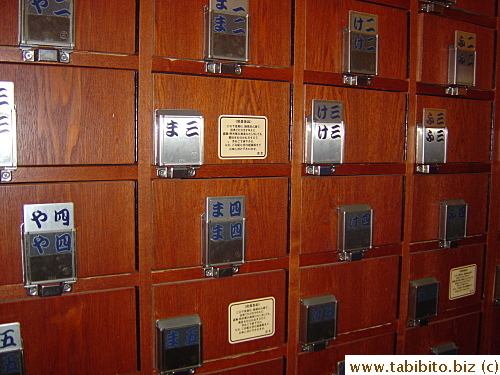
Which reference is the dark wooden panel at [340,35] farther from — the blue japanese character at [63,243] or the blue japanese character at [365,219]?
the blue japanese character at [63,243]

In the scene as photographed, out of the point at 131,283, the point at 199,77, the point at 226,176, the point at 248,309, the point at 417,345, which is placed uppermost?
the point at 199,77

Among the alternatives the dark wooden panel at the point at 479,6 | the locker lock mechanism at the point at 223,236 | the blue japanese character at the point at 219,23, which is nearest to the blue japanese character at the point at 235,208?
the locker lock mechanism at the point at 223,236

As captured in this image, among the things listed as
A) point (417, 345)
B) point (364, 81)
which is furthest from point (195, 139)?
point (417, 345)

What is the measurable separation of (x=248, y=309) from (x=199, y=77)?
33.5 inches

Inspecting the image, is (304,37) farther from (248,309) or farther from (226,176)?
(248,309)

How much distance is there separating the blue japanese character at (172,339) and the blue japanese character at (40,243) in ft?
1.61

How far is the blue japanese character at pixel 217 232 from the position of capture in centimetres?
158

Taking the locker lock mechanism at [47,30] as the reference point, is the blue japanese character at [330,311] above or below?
below

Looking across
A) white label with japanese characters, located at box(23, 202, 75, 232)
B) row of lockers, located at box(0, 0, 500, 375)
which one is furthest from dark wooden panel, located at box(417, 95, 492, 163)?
white label with japanese characters, located at box(23, 202, 75, 232)

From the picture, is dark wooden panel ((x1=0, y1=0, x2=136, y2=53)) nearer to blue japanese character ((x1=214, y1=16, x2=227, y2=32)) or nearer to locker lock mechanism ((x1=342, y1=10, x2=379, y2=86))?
blue japanese character ((x1=214, y1=16, x2=227, y2=32))

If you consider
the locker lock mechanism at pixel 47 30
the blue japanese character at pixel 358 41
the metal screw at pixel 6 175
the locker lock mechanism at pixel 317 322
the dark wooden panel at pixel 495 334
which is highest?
the blue japanese character at pixel 358 41

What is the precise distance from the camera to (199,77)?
1564 millimetres

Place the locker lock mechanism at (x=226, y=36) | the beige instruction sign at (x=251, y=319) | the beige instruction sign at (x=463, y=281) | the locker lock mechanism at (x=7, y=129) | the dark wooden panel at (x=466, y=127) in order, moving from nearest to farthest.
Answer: the locker lock mechanism at (x=7, y=129) → the locker lock mechanism at (x=226, y=36) → the beige instruction sign at (x=251, y=319) → the dark wooden panel at (x=466, y=127) → the beige instruction sign at (x=463, y=281)

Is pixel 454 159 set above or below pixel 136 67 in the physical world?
below
